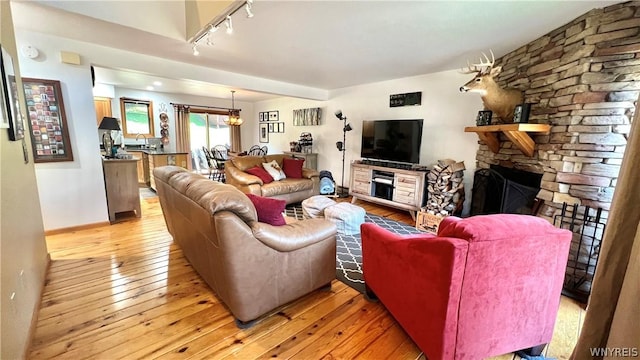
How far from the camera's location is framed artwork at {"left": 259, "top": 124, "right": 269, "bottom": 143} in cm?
833

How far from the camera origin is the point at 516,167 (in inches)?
112

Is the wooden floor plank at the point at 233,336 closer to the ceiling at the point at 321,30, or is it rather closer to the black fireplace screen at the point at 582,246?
the black fireplace screen at the point at 582,246

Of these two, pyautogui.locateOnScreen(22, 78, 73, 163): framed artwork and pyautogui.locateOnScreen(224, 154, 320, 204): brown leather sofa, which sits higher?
pyautogui.locateOnScreen(22, 78, 73, 163): framed artwork

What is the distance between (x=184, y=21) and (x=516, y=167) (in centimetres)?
401

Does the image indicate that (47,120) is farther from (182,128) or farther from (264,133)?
(264,133)

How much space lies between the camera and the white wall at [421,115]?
12.7 feet

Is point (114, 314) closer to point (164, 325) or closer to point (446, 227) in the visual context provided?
point (164, 325)

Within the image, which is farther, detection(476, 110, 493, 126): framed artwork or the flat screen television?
the flat screen television

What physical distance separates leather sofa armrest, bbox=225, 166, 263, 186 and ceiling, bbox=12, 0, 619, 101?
1550 millimetres

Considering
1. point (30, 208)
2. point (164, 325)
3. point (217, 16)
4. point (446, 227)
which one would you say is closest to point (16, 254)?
point (30, 208)

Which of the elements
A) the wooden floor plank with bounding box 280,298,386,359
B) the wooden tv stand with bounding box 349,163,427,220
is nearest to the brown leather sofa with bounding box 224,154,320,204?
the wooden tv stand with bounding box 349,163,427,220

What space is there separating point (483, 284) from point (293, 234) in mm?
1150

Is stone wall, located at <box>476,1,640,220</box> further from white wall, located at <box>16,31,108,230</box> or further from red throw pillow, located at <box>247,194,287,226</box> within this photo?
white wall, located at <box>16,31,108,230</box>

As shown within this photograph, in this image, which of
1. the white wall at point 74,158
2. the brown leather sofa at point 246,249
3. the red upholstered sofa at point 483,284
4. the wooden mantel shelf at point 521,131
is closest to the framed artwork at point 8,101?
the brown leather sofa at point 246,249
